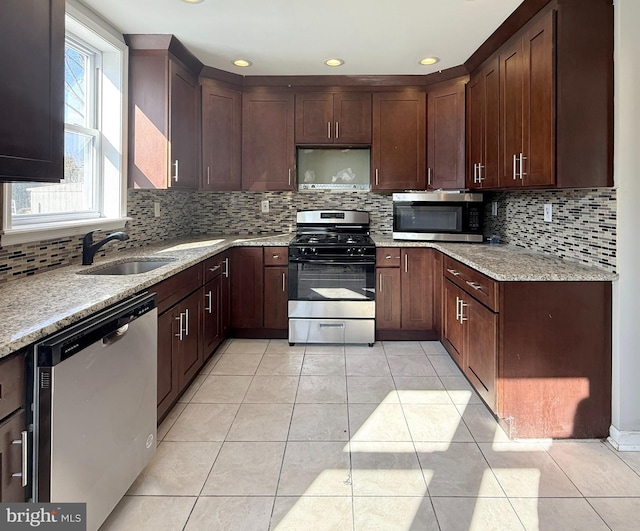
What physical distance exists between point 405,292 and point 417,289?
0.11 meters

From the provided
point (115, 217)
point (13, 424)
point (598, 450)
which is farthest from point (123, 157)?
point (598, 450)

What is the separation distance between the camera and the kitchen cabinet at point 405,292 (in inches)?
146

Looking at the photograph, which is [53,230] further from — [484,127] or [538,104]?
[484,127]

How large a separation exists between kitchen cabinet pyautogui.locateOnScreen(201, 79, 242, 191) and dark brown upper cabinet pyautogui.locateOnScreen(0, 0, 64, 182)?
2136 millimetres

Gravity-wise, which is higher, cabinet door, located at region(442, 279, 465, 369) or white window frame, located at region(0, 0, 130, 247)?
white window frame, located at region(0, 0, 130, 247)

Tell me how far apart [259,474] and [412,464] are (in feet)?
2.28

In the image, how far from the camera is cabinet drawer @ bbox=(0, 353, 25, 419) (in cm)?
113

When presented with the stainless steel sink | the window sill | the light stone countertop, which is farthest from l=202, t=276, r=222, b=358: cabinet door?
the window sill

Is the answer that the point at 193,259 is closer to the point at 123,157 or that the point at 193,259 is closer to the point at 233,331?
the point at 123,157

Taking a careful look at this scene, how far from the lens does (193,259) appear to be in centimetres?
268

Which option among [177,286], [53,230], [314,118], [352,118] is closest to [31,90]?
[53,230]

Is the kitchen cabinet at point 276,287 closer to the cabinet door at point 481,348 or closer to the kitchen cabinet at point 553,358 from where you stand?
the cabinet door at point 481,348

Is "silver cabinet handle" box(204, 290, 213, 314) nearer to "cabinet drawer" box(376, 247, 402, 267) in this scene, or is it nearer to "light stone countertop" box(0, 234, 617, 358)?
"light stone countertop" box(0, 234, 617, 358)

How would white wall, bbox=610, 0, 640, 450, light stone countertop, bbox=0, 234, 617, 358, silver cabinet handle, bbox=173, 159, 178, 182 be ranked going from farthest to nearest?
silver cabinet handle, bbox=173, 159, 178, 182 < white wall, bbox=610, 0, 640, 450 < light stone countertop, bbox=0, 234, 617, 358
